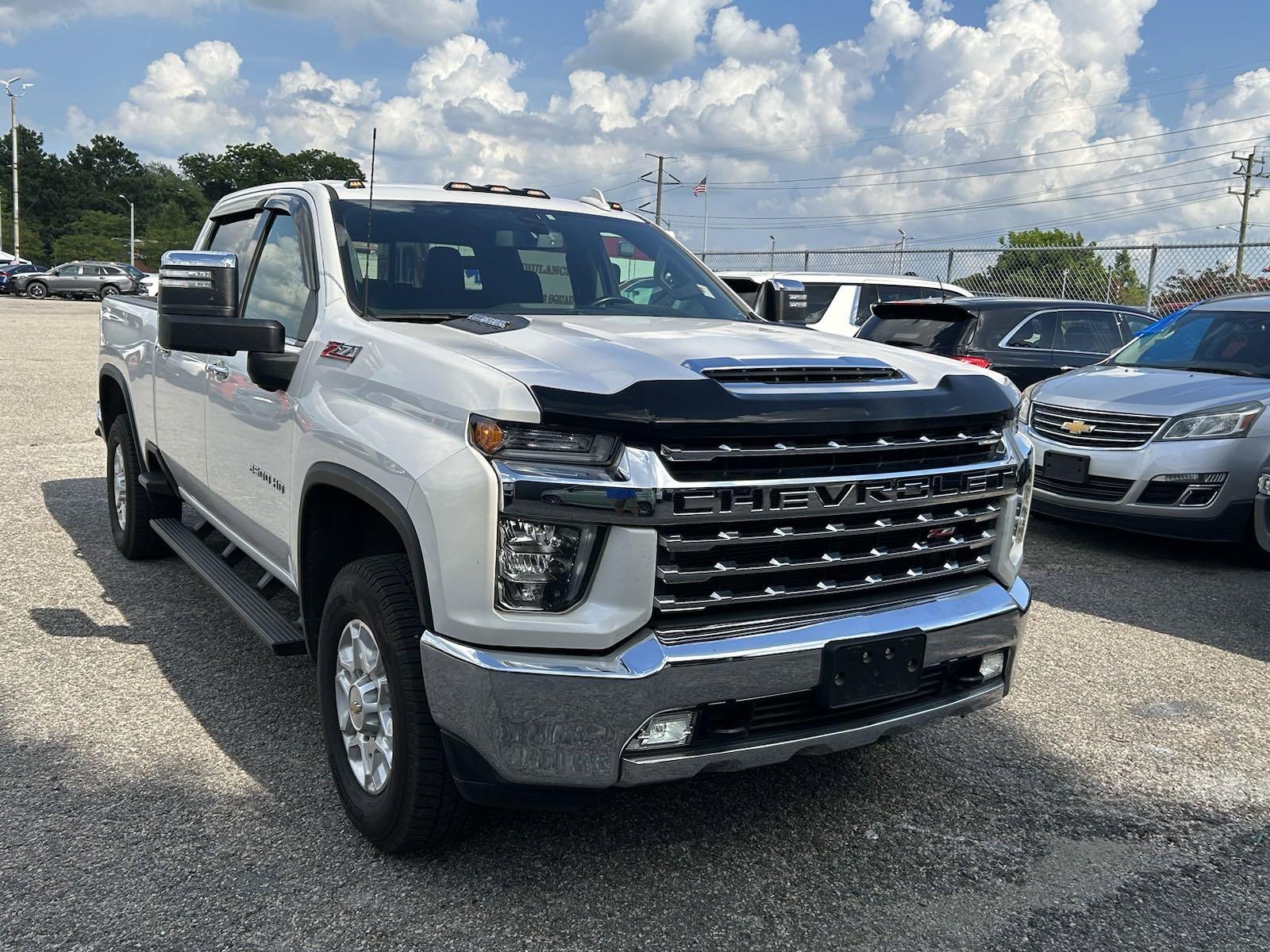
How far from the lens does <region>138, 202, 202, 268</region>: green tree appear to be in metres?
84.3

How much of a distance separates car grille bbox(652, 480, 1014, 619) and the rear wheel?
13.6 feet

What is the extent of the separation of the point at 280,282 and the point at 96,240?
93467 millimetres

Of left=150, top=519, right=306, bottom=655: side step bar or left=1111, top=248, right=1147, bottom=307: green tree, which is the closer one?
left=150, top=519, right=306, bottom=655: side step bar

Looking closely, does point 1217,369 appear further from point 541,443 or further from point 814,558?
point 541,443

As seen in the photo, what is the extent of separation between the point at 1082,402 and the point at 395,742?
19.3 feet

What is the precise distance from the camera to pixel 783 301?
4.88 metres

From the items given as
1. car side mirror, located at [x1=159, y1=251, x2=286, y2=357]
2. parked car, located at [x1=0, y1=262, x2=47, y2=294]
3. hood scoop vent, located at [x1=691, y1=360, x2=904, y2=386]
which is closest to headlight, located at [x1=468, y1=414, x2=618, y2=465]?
hood scoop vent, located at [x1=691, y1=360, x2=904, y2=386]

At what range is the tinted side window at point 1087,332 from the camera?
983cm

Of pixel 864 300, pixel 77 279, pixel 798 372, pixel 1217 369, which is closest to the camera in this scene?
pixel 798 372

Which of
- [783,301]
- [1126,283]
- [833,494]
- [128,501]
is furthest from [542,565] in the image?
[1126,283]

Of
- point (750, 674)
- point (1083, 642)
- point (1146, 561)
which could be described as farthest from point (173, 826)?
point (1146, 561)

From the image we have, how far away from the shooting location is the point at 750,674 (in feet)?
8.76

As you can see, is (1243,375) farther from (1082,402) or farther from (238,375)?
(238,375)

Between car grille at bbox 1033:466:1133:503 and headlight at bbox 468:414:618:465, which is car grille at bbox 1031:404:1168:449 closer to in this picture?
car grille at bbox 1033:466:1133:503
